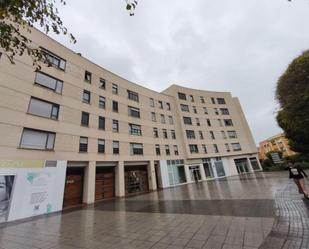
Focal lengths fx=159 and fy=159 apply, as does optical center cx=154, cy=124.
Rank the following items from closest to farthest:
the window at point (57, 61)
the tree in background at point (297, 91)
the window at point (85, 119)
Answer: the tree in background at point (297, 91)
the window at point (57, 61)
the window at point (85, 119)

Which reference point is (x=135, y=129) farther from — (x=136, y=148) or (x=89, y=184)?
(x=89, y=184)

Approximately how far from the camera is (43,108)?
12844mm

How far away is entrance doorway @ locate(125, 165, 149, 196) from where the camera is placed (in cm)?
1855

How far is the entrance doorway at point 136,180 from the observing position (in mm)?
18545

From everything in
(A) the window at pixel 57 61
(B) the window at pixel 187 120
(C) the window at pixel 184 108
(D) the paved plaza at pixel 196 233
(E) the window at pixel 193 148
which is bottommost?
(D) the paved plaza at pixel 196 233

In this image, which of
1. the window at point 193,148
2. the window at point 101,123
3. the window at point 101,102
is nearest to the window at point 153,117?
the window at point 101,102

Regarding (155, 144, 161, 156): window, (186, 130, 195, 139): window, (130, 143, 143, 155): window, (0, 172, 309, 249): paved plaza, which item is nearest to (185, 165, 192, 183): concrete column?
(186, 130, 195, 139): window

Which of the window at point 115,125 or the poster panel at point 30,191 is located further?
the window at point 115,125

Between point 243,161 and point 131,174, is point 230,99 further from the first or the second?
point 131,174

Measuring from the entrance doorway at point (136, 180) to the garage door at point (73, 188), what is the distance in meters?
5.28

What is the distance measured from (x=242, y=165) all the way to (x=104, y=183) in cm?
2774

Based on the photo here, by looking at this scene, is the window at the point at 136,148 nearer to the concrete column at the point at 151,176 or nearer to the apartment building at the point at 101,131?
the apartment building at the point at 101,131

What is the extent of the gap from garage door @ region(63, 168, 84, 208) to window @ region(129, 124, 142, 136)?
734 centimetres

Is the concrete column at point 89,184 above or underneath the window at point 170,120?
underneath
